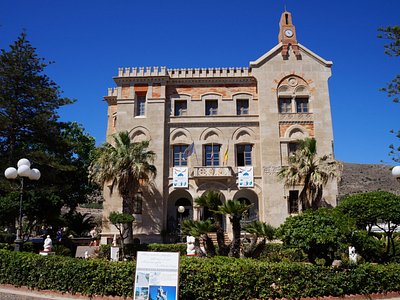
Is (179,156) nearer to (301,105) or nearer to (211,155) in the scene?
(211,155)

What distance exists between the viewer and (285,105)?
2830cm

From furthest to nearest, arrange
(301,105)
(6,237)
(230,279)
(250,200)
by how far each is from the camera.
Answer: (301,105) < (250,200) < (6,237) < (230,279)

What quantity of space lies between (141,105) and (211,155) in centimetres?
752

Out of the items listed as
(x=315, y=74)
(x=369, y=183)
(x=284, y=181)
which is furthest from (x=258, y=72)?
(x=369, y=183)

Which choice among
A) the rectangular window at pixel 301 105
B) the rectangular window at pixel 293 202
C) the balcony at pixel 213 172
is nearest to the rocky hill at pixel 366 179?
the rectangular window at pixel 301 105

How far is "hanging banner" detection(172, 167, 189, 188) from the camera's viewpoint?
26578 millimetres

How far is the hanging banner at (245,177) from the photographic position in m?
26.3


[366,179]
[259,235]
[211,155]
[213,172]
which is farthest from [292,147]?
[366,179]

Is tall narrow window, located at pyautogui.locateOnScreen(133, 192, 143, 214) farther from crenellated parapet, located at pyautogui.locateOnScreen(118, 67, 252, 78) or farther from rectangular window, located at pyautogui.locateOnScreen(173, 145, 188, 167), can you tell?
crenellated parapet, located at pyautogui.locateOnScreen(118, 67, 252, 78)

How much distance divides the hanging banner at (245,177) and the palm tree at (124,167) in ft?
22.1

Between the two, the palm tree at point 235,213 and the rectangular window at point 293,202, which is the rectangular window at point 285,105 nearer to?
the rectangular window at point 293,202

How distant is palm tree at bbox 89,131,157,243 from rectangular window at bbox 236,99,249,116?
8.58 meters

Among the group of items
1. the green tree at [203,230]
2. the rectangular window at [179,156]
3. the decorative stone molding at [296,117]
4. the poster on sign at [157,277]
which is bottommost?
the poster on sign at [157,277]

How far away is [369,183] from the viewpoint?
274 feet
